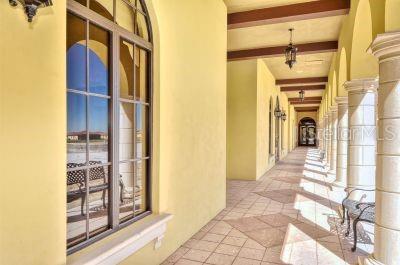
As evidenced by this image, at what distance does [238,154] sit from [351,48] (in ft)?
17.0

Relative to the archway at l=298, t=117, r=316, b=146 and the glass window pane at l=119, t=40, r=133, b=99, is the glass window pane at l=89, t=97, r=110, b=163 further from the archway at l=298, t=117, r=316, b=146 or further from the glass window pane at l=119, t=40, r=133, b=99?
the archway at l=298, t=117, r=316, b=146

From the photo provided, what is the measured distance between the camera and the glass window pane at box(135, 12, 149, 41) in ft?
10.3

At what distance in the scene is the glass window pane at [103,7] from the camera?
256cm

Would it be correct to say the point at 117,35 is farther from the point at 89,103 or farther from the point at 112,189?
the point at 112,189

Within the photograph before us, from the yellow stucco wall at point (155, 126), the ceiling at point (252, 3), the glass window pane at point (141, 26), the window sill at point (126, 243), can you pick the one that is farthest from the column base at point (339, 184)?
the glass window pane at point (141, 26)

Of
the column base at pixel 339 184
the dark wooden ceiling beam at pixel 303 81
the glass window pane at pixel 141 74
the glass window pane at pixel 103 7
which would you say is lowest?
the column base at pixel 339 184

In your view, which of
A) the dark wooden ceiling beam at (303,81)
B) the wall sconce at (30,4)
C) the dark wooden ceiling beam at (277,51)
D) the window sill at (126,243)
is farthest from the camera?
the dark wooden ceiling beam at (303,81)

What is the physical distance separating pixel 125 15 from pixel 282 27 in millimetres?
4967

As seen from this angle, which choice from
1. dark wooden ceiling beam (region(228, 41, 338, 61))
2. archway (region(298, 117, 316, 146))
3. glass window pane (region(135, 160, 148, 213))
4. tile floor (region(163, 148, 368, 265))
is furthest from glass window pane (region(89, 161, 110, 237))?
archway (region(298, 117, 316, 146))

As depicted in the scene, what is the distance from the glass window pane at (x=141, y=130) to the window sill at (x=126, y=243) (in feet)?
2.31

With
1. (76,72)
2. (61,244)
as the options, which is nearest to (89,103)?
(76,72)

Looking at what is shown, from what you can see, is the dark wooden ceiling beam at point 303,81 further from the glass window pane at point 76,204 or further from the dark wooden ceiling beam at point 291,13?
the glass window pane at point 76,204

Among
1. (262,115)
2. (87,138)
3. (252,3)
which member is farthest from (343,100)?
(87,138)

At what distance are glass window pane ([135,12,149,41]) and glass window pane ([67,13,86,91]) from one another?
792 mm
